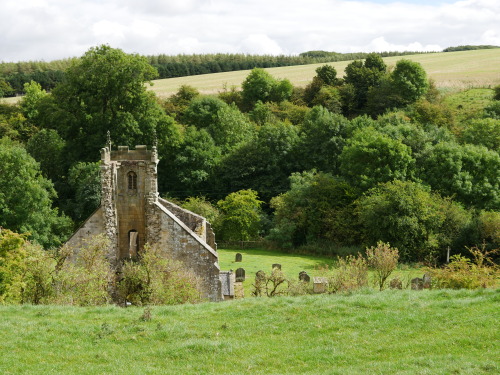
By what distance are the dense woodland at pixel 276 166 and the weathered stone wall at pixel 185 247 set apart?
12.9 m

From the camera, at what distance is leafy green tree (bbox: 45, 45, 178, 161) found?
177 feet

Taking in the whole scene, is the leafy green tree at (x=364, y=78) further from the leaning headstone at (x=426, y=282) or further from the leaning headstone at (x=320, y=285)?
the leaning headstone at (x=320, y=285)

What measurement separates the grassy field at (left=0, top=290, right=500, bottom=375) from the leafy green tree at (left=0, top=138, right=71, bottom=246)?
25.3m

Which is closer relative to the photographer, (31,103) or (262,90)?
(31,103)

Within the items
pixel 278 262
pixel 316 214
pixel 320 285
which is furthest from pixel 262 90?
pixel 320 285

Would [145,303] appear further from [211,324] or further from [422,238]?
[422,238]

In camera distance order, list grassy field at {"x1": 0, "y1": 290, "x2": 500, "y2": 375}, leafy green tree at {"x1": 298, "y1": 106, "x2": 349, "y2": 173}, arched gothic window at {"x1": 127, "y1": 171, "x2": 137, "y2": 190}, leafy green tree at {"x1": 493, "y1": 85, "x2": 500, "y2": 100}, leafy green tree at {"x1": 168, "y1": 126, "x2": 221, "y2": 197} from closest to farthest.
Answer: grassy field at {"x1": 0, "y1": 290, "x2": 500, "y2": 375} < arched gothic window at {"x1": 127, "y1": 171, "x2": 137, "y2": 190} < leafy green tree at {"x1": 168, "y1": 126, "x2": 221, "y2": 197} < leafy green tree at {"x1": 298, "y1": 106, "x2": 349, "y2": 173} < leafy green tree at {"x1": 493, "y1": 85, "x2": 500, "y2": 100}

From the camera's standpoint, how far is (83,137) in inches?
2147

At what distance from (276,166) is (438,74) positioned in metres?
43.2

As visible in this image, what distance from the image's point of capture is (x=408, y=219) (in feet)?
145

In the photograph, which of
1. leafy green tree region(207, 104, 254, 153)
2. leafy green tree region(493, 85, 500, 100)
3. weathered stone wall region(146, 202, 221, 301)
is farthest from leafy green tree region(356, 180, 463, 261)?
leafy green tree region(493, 85, 500, 100)

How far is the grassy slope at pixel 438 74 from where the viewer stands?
84044mm

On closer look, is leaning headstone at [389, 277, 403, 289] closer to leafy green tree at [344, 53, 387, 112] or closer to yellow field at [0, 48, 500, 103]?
leafy green tree at [344, 53, 387, 112]

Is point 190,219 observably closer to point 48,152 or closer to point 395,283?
point 395,283
